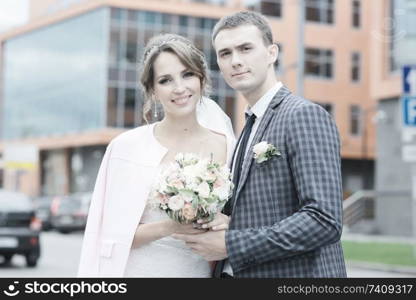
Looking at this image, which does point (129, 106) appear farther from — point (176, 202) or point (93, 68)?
point (176, 202)

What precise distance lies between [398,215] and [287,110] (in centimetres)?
2773

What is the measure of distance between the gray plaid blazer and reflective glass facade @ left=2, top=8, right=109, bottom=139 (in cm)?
4138

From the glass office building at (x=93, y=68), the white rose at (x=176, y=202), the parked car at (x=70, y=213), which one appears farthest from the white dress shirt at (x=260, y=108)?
the glass office building at (x=93, y=68)

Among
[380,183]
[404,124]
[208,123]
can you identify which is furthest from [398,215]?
[208,123]

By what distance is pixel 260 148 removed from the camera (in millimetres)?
2811

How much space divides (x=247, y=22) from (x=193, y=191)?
0.69 meters

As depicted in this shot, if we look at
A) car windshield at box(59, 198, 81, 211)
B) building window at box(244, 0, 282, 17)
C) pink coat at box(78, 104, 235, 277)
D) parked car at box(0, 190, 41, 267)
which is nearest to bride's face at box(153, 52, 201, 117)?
pink coat at box(78, 104, 235, 277)

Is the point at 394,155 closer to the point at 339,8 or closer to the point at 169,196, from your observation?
the point at 339,8

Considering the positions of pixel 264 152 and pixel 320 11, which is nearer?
pixel 264 152

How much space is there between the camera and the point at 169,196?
2.95 m

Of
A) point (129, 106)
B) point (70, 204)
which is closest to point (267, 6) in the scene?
point (129, 106)

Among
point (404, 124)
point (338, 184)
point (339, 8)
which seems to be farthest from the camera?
point (339, 8)

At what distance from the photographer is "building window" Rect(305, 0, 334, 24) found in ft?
157

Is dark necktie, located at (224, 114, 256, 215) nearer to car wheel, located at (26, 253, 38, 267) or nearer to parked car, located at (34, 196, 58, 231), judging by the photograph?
car wheel, located at (26, 253, 38, 267)
